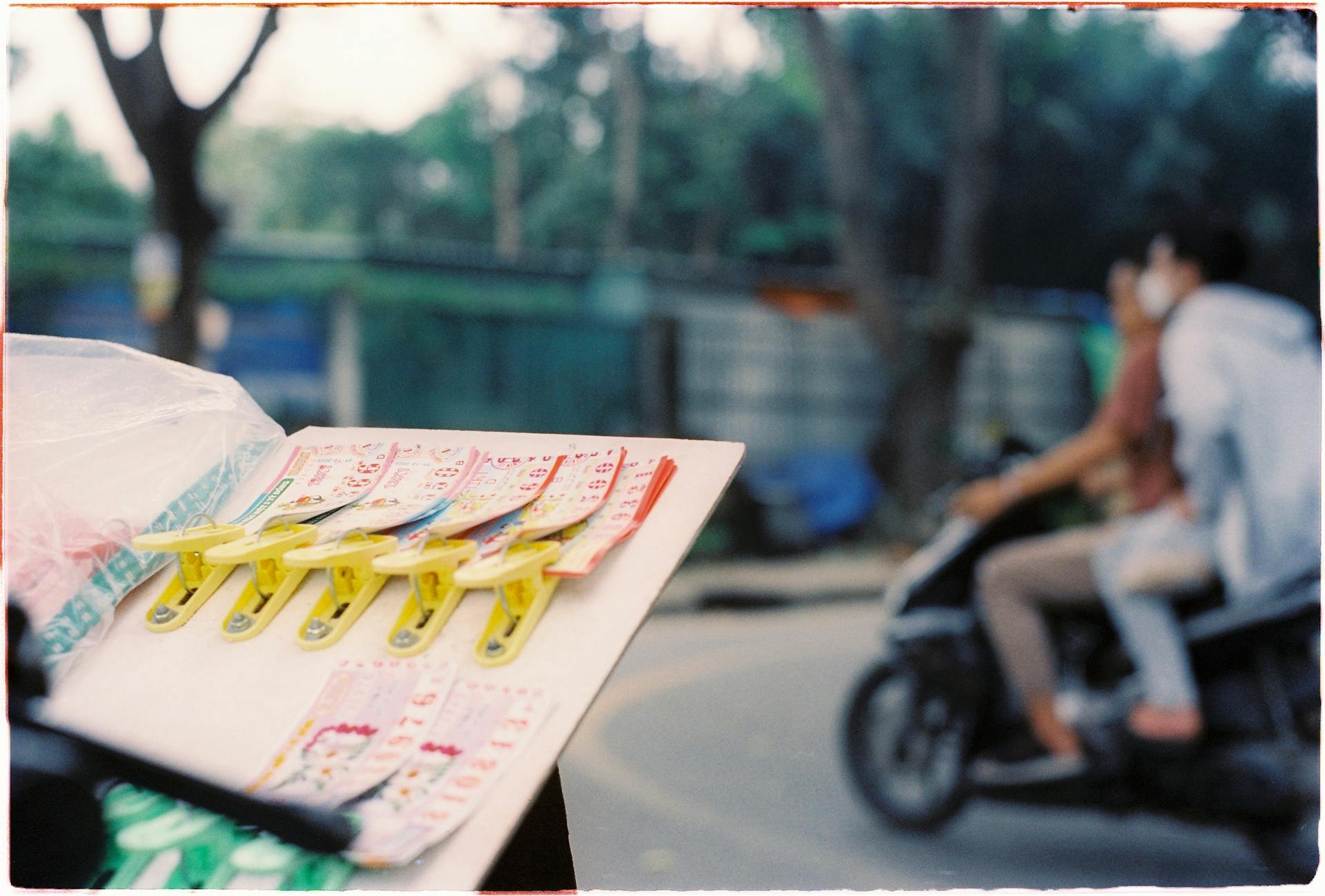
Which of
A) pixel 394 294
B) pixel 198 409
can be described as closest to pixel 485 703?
pixel 198 409

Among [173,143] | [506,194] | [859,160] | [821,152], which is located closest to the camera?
[173,143]

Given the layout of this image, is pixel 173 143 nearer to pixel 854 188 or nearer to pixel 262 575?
pixel 262 575

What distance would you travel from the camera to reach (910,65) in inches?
194

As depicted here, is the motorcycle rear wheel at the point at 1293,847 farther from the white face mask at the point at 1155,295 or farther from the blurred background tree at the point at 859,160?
the blurred background tree at the point at 859,160

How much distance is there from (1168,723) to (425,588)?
149cm

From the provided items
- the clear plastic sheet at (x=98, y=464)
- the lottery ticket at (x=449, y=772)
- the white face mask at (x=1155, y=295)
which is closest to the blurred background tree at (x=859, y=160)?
the white face mask at (x=1155, y=295)

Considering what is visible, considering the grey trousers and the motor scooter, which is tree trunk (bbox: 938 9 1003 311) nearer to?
the motor scooter

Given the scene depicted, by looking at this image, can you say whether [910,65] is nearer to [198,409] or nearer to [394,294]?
[394,294]

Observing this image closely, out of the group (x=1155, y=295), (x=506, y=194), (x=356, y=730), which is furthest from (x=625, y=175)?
(x=356, y=730)

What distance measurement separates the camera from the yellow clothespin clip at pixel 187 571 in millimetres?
900

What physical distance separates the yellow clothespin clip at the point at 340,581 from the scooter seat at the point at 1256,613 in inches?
59.6

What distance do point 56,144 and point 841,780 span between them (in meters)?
2.66

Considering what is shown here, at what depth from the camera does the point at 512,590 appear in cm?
86

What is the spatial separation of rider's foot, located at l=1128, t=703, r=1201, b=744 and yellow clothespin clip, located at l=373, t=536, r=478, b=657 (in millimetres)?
1459
